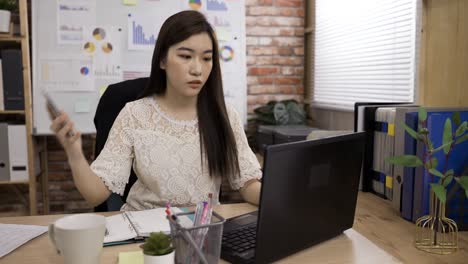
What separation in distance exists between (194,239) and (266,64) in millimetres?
2831

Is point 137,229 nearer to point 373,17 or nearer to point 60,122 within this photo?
point 60,122

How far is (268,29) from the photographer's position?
3420 mm

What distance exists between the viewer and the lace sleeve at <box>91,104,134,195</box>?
52.4 inches

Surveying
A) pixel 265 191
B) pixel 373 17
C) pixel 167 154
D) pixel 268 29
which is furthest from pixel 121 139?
pixel 268 29

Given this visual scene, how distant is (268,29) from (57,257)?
279 cm

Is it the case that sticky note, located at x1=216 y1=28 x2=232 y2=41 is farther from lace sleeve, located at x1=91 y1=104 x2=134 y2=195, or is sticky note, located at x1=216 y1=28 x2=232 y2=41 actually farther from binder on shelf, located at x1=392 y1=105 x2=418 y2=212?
binder on shelf, located at x1=392 y1=105 x2=418 y2=212

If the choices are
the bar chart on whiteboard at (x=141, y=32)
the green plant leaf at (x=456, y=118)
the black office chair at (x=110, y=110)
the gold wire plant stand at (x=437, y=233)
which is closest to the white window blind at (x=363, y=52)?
the green plant leaf at (x=456, y=118)

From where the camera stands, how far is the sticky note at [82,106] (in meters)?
3.02

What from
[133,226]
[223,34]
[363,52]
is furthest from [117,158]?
[223,34]

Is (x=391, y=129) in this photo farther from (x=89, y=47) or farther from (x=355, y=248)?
(x=89, y=47)

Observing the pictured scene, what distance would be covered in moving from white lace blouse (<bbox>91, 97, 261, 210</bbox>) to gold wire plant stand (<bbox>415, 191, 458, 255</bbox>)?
20.5 inches

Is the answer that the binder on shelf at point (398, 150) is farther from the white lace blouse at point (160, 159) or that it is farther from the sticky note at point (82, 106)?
the sticky note at point (82, 106)

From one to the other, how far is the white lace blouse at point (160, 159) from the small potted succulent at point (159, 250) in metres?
0.66

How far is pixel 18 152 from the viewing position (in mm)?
2855
